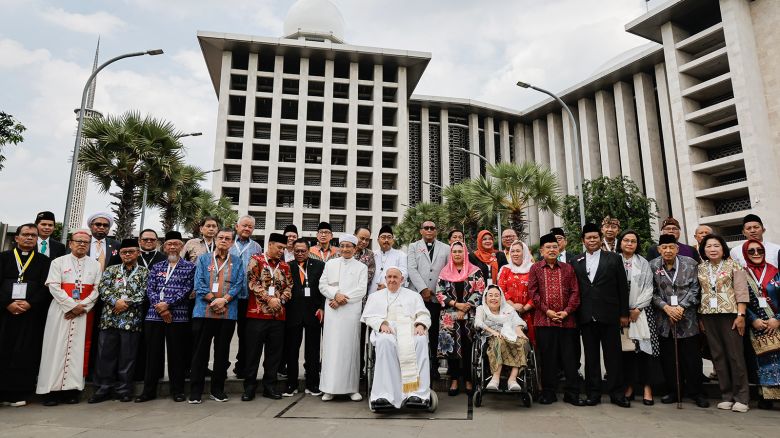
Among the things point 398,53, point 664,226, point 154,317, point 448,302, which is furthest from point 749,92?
point 154,317

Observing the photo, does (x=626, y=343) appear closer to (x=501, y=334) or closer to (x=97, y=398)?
(x=501, y=334)

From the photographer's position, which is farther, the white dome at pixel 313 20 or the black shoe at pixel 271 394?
the white dome at pixel 313 20

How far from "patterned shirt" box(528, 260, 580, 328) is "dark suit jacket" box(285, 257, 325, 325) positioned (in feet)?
9.43

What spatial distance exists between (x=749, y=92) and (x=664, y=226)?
30.9 m

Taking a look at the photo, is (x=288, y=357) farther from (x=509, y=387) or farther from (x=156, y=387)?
(x=509, y=387)

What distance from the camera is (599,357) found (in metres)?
5.73

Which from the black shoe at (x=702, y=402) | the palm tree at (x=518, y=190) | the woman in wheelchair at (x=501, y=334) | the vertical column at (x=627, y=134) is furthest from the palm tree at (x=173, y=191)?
the vertical column at (x=627, y=134)

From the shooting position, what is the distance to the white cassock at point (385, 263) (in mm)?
6848

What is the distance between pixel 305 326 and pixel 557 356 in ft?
10.9

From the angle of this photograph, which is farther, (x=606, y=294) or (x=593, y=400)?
(x=606, y=294)

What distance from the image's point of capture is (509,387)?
521 centimetres

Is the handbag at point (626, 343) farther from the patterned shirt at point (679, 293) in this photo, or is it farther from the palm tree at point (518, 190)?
the palm tree at point (518, 190)

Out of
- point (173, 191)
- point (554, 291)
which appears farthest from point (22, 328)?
point (173, 191)

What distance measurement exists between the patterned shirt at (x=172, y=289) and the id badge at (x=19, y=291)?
134cm
